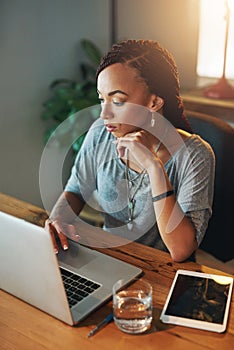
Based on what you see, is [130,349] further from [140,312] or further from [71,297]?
[71,297]

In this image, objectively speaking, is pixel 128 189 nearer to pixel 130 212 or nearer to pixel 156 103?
pixel 130 212

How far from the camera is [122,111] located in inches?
50.2

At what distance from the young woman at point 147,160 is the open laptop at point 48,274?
138mm

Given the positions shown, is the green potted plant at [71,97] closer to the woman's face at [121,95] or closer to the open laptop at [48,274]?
the woman's face at [121,95]

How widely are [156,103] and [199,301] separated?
21.4 inches

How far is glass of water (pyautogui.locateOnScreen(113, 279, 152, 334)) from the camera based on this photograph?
3.08ft

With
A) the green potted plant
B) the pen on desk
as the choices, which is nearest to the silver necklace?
the pen on desk

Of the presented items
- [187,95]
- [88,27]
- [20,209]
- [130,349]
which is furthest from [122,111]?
[88,27]

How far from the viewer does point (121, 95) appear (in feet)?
4.14

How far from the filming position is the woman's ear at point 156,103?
1.32m

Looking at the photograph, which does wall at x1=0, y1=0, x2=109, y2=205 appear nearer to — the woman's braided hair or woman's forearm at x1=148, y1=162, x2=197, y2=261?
the woman's braided hair

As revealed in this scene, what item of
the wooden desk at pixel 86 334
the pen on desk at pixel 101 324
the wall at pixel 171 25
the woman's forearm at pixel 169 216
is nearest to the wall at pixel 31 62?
the wall at pixel 171 25

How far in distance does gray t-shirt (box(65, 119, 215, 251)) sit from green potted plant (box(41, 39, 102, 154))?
0.93 m

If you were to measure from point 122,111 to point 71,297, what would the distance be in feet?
1.60
